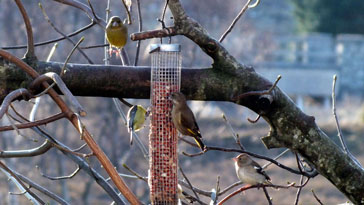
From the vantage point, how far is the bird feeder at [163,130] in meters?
2.70

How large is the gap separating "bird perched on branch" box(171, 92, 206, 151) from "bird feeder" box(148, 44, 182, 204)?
3 cm

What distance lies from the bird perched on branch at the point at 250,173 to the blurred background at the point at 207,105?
280 inches

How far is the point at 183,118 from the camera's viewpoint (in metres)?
2.91

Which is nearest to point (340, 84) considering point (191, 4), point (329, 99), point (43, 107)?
point (329, 99)

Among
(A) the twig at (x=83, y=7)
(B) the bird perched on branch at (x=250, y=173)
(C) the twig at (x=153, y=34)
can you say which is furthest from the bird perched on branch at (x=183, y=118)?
(B) the bird perched on branch at (x=250, y=173)

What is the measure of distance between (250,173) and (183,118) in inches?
50.7

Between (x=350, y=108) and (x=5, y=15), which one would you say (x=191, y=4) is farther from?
(x=350, y=108)

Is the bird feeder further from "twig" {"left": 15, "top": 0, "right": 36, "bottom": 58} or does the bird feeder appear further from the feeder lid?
"twig" {"left": 15, "top": 0, "right": 36, "bottom": 58}

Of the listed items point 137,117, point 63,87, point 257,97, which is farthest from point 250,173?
point 63,87

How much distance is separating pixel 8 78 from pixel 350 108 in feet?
79.2

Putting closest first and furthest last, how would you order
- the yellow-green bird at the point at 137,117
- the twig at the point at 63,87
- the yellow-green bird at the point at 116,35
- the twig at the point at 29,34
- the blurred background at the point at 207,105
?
the twig at the point at 63,87, the twig at the point at 29,34, the yellow-green bird at the point at 116,35, the yellow-green bird at the point at 137,117, the blurred background at the point at 207,105

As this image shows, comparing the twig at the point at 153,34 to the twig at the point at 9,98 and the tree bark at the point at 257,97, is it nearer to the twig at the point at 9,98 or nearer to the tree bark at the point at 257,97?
the tree bark at the point at 257,97

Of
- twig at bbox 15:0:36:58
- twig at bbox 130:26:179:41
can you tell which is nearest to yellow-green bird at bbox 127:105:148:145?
twig at bbox 15:0:36:58

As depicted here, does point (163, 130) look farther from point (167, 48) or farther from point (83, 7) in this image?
point (83, 7)
